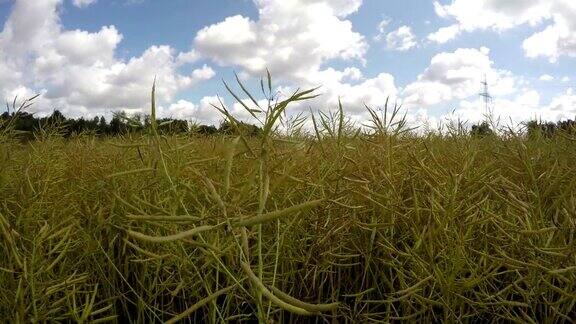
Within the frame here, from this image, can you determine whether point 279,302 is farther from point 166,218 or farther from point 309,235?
point 309,235

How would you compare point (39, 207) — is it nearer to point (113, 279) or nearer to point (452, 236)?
point (113, 279)

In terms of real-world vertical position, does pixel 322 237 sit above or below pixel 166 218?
below

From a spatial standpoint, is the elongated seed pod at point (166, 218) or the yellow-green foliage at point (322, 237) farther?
the yellow-green foliage at point (322, 237)

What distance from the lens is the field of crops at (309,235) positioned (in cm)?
69

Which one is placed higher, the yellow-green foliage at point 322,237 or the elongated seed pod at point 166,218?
the elongated seed pod at point 166,218

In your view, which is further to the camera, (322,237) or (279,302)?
(322,237)

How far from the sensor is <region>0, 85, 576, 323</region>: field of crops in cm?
69

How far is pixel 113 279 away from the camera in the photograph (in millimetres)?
1233

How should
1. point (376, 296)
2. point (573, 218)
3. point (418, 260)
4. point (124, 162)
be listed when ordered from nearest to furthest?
1. point (573, 218)
2. point (418, 260)
3. point (376, 296)
4. point (124, 162)

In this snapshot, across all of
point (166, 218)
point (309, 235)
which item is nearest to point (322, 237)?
point (309, 235)

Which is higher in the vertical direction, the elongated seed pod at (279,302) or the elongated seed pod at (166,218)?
the elongated seed pod at (166,218)

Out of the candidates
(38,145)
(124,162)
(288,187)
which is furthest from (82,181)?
(288,187)

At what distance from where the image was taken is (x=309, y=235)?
1.10 m

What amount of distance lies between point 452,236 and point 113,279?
2.73 ft
